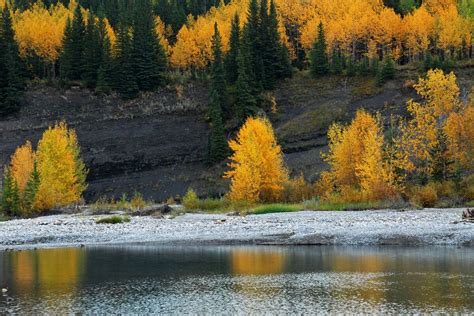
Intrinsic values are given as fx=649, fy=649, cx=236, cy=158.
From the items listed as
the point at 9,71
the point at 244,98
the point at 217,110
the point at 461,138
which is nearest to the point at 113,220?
the point at 461,138

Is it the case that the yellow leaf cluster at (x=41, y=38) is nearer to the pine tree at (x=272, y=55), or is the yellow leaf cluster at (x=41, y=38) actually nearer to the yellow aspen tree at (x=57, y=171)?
the pine tree at (x=272, y=55)

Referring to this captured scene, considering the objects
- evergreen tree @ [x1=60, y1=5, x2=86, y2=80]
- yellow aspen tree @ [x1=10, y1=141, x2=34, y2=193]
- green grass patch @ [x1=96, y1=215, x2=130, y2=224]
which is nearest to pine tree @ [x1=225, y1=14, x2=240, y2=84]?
evergreen tree @ [x1=60, y1=5, x2=86, y2=80]

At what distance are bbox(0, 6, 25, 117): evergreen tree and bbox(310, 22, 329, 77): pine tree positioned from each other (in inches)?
1804

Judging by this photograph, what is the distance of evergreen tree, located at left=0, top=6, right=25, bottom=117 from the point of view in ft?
319

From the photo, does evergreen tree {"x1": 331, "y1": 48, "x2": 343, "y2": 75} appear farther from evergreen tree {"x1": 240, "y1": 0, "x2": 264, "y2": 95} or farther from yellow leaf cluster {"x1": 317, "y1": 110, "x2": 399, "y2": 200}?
yellow leaf cluster {"x1": 317, "y1": 110, "x2": 399, "y2": 200}

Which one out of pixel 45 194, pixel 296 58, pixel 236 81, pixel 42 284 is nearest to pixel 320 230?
pixel 42 284

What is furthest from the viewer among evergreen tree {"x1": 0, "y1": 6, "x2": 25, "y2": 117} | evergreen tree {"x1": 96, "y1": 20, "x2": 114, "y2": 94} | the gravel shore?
evergreen tree {"x1": 96, "y1": 20, "x2": 114, "y2": 94}

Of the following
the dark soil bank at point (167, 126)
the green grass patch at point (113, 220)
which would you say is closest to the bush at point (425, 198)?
the green grass patch at point (113, 220)

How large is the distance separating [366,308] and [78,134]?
7930 cm

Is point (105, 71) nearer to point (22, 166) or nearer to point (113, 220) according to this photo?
point (22, 166)

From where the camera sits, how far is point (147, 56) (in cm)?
10594

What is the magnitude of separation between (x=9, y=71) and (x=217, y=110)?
3402cm

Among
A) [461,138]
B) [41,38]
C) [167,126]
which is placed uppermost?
[41,38]

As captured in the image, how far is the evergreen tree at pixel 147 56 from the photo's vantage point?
105 meters
